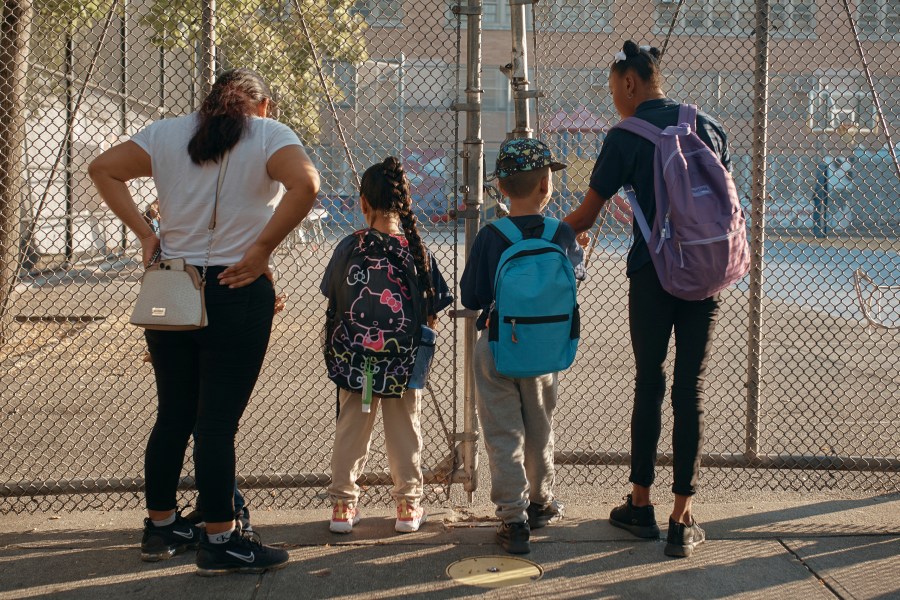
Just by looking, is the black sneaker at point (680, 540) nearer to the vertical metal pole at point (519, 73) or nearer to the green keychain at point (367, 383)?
the green keychain at point (367, 383)

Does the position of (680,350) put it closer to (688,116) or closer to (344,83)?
(688,116)

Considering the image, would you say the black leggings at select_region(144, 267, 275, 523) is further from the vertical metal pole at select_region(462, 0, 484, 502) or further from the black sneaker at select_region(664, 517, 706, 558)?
the black sneaker at select_region(664, 517, 706, 558)

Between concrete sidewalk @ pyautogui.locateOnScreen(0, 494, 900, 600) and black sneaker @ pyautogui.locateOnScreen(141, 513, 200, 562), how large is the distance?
4 centimetres

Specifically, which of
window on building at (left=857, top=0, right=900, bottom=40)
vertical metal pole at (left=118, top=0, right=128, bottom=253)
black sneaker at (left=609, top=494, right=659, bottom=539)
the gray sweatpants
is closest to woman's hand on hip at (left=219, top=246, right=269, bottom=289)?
the gray sweatpants

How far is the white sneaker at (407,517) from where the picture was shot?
3.89m

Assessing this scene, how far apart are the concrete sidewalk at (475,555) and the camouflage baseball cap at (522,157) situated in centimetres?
156

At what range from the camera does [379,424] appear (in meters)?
6.02

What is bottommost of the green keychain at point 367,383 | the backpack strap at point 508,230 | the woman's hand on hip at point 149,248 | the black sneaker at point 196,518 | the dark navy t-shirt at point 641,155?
the black sneaker at point 196,518

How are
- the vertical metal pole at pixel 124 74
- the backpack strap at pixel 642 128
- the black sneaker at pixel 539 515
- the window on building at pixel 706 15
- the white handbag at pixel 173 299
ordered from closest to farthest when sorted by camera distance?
the white handbag at pixel 173 299
the backpack strap at pixel 642 128
the black sneaker at pixel 539 515
the window on building at pixel 706 15
the vertical metal pole at pixel 124 74

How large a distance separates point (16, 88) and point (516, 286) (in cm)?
608

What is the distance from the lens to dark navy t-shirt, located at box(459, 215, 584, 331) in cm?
361

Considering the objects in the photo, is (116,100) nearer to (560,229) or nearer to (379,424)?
(379,424)

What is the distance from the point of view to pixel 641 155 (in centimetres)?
355

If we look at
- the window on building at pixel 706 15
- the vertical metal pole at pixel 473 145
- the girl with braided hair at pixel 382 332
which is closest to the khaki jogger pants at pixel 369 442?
the girl with braided hair at pixel 382 332
